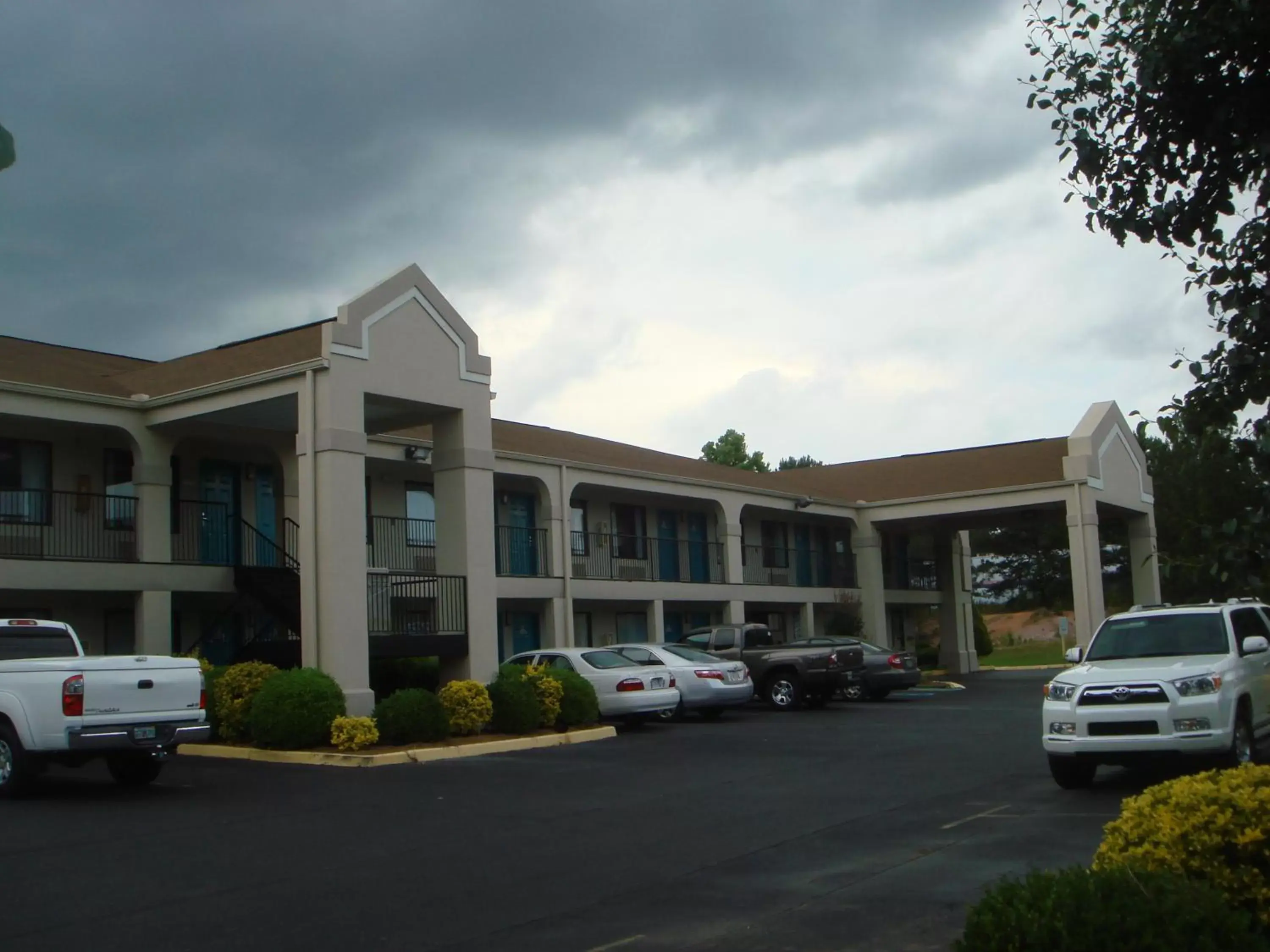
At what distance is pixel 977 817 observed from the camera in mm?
11789

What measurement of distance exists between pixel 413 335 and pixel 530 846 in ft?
39.2

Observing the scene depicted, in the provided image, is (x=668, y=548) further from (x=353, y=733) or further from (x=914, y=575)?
(x=353, y=733)

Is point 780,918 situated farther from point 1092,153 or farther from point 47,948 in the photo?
point 1092,153

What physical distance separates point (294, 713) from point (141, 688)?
12.9ft

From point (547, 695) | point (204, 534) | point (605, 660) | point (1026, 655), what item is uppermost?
point (204, 534)

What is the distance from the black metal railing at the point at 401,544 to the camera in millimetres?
26594

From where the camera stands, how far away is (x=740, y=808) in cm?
1270

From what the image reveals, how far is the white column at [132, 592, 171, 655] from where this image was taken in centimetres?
2097

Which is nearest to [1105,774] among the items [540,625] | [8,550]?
[8,550]

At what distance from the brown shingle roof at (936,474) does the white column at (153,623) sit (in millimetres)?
19889

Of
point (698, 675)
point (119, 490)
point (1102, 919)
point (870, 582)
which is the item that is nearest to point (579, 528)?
point (698, 675)

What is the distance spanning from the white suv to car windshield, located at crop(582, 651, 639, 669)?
9826mm

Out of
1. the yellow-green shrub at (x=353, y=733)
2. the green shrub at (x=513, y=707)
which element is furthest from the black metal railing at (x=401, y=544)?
the yellow-green shrub at (x=353, y=733)

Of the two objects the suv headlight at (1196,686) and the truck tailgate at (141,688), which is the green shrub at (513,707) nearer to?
the truck tailgate at (141,688)
